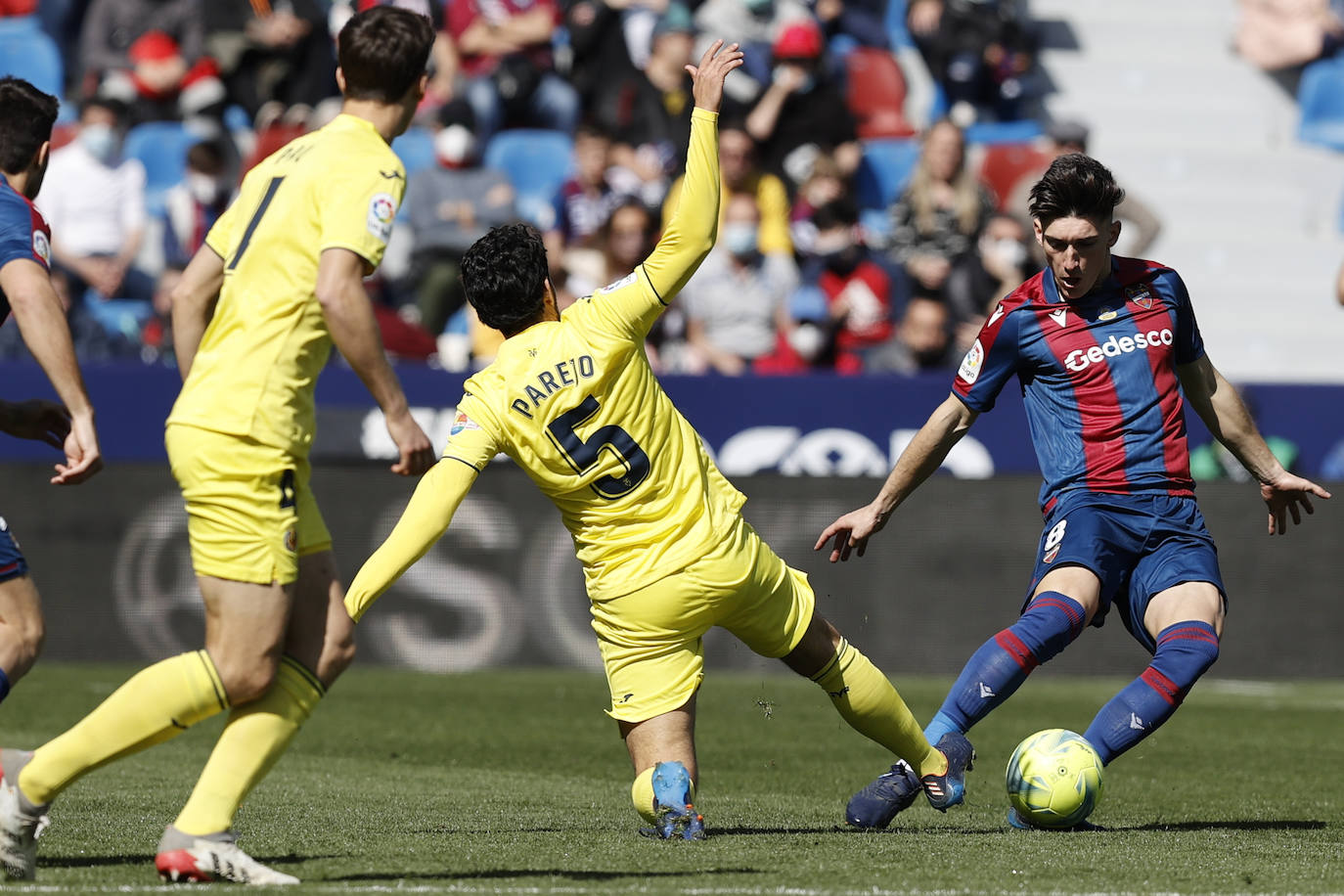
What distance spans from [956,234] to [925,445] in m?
8.72

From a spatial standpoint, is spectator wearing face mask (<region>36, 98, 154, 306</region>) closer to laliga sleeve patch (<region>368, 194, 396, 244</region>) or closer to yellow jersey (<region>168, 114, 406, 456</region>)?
yellow jersey (<region>168, 114, 406, 456</region>)

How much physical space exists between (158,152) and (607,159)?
157 inches

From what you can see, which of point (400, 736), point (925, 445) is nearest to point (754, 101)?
point (400, 736)

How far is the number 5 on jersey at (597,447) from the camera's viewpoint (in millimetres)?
5609

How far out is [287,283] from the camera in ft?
15.3

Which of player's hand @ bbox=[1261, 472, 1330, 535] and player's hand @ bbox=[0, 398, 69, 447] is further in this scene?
player's hand @ bbox=[1261, 472, 1330, 535]

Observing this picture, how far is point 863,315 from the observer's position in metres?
14.3

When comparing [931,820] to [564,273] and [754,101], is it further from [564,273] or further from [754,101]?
[754,101]

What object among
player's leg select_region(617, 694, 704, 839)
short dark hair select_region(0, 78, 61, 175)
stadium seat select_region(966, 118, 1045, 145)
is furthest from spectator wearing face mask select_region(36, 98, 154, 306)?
player's leg select_region(617, 694, 704, 839)

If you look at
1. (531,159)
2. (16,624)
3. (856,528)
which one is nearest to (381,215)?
(16,624)

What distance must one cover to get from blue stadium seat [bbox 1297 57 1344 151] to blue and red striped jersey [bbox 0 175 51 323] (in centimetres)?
1553

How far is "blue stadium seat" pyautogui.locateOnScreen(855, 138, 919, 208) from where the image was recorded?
54.0 feet

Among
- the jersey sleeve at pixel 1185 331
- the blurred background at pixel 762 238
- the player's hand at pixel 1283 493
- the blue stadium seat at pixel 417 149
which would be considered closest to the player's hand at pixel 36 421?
the jersey sleeve at pixel 1185 331

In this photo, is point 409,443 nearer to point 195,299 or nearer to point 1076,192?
point 195,299
